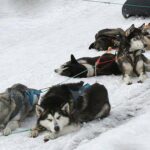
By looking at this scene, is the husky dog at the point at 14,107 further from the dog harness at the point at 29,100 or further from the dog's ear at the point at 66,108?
the dog's ear at the point at 66,108

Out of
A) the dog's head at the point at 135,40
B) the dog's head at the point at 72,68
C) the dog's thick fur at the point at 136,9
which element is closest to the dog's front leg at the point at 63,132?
the dog's head at the point at 135,40

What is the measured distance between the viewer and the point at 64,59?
27.3 ft

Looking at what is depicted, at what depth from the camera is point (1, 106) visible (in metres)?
5.12

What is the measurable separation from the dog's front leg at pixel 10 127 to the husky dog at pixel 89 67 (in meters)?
1.94

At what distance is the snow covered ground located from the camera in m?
4.24

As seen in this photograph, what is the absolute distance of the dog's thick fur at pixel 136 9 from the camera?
10211 millimetres

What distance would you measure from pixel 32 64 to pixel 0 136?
3442 mm

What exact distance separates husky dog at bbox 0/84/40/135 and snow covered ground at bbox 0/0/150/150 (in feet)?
0.43

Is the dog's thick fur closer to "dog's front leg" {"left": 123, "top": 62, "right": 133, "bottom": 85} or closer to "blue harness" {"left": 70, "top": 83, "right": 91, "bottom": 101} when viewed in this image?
"dog's front leg" {"left": 123, "top": 62, "right": 133, "bottom": 85}

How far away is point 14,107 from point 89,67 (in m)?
2.02

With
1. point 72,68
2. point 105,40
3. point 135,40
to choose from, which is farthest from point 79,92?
point 105,40

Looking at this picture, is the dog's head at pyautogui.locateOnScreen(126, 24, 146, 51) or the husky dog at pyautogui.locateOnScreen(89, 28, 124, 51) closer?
the dog's head at pyautogui.locateOnScreen(126, 24, 146, 51)

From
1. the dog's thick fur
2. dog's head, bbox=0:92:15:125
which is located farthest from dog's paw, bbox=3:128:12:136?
the dog's thick fur

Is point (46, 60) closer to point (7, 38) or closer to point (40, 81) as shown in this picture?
point (40, 81)
